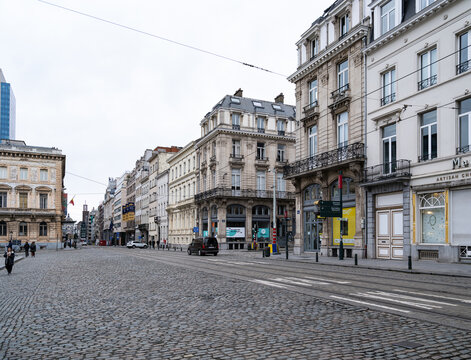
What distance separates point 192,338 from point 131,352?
1.07 m

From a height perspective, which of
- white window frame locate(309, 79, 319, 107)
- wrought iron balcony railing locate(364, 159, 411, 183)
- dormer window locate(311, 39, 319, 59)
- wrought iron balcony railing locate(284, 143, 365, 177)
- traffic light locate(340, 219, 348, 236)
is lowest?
traffic light locate(340, 219, 348, 236)

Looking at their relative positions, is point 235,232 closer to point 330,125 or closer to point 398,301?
point 330,125

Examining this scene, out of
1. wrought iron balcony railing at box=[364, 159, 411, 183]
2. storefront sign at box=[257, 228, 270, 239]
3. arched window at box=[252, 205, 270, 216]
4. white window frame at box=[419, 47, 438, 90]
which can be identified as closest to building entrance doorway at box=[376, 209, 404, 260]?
wrought iron balcony railing at box=[364, 159, 411, 183]

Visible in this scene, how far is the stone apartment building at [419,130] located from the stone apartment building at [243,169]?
2728 cm

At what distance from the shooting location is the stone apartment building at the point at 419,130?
22438 millimetres

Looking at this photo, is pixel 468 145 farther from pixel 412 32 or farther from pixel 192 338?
pixel 192 338

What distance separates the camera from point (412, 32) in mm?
25781

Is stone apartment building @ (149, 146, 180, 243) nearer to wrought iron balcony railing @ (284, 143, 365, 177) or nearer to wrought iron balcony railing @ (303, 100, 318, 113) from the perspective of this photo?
wrought iron balcony railing @ (284, 143, 365, 177)

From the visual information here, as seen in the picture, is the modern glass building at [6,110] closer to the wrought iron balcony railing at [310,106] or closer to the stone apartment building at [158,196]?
the stone apartment building at [158,196]

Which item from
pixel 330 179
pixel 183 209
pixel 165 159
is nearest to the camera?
pixel 330 179

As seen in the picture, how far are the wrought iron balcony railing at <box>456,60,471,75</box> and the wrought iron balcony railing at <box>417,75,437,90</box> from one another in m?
1.47

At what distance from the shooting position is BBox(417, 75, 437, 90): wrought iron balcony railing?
24.2m

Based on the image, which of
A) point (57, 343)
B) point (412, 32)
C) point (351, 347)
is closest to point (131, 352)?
point (57, 343)

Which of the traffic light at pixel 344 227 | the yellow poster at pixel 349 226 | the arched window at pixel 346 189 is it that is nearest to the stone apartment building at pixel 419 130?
the arched window at pixel 346 189
